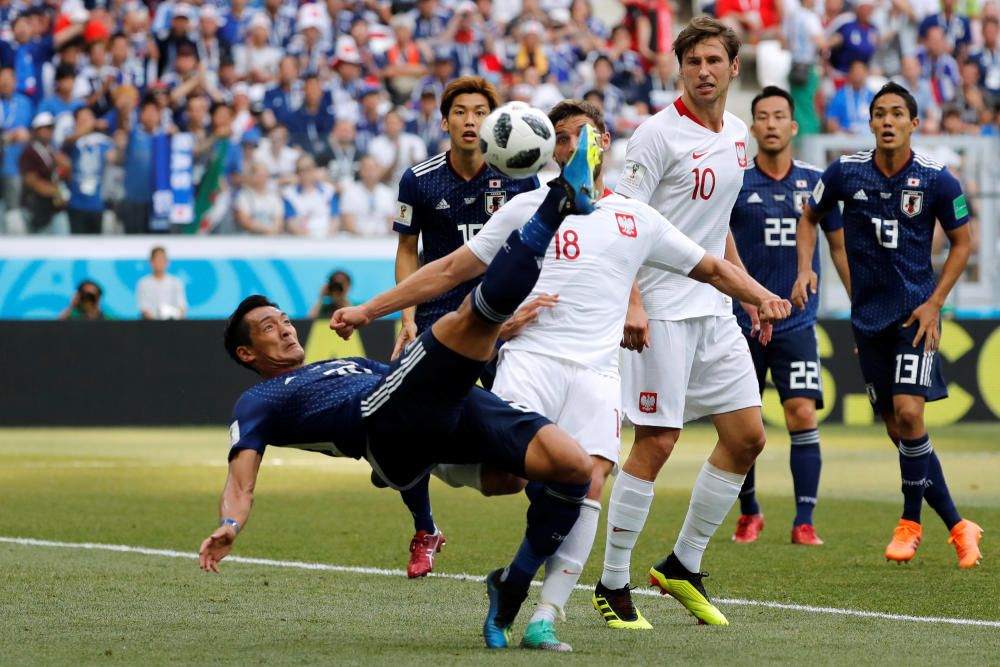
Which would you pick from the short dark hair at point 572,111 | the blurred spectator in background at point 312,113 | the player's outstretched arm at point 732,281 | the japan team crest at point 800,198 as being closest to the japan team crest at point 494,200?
the short dark hair at point 572,111

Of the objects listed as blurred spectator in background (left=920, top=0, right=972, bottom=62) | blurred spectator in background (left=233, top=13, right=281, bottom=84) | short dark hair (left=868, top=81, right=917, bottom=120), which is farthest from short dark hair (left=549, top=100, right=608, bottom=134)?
blurred spectator in background (left=920, top=0, right=972, bottom=62)

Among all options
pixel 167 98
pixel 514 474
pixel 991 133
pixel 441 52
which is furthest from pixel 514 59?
pixel 514 474

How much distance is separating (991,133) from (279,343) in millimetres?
17738

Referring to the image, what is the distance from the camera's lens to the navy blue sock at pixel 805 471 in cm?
947

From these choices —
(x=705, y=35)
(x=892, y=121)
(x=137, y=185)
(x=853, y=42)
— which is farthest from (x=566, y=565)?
(x=853, y=42)

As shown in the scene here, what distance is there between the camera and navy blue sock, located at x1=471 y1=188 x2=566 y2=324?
536 centimetres

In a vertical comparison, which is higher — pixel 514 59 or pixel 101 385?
pixel 514 59

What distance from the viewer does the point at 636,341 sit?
21.4ft

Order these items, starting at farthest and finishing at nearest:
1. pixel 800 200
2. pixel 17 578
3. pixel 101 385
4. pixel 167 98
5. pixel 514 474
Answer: pixel 167 98, pixel 101 385, pixel 800 200, pixel 17 578, pixel 514 474

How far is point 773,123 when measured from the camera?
32.4 ft

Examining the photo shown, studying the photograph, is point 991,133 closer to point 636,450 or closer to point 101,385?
point 101,385

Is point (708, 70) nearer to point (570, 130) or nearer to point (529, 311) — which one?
point (570, 130)

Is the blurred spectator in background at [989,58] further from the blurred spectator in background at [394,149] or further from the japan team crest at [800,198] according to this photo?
the japan team crest at [800,198]

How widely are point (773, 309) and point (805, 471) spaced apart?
3.82 m
